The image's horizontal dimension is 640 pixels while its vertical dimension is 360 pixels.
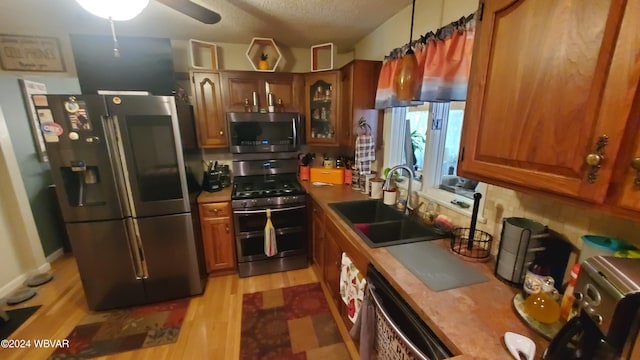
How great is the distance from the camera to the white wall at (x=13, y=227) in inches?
90.6

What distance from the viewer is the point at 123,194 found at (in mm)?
1925

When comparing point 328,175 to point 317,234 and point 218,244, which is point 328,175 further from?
point 218,244

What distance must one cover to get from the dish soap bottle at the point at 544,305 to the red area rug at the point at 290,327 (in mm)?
1243

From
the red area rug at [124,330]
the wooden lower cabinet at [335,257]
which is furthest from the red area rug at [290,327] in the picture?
the red area rug at [124,330]

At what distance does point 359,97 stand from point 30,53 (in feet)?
10.7

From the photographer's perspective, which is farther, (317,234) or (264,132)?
(264,132)

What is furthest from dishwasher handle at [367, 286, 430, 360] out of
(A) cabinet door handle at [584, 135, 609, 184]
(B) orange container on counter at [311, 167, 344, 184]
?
(B) orange container on counter at [311, 167, 344, 184]

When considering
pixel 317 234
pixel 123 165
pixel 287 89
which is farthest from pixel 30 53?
pixel 317 234

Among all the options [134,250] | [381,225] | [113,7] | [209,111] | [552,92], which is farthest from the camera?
[209,111]

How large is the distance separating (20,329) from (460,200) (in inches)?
134

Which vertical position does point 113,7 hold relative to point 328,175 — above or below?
above

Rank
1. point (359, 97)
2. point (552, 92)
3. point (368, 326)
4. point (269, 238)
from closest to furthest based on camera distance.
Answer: point (552, 92) → point (368, 326) → point (359, 97) → point (269, 238)

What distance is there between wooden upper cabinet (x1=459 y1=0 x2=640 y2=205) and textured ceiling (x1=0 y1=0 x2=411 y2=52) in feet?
4.16

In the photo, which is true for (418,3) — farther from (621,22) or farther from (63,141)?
(63,141)
